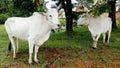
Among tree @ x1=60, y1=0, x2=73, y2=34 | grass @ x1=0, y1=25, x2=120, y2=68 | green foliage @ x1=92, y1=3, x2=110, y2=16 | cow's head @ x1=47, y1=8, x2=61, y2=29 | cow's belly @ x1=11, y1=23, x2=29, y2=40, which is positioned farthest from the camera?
tree @ x1=60, y1=0, x2=73, y2=34

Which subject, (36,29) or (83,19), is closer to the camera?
(36,29)

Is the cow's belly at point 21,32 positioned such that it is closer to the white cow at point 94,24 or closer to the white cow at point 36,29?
the white cow at point 36,29

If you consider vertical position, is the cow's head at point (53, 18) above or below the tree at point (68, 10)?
above

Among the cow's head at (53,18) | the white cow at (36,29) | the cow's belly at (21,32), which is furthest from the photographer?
the cow's belly at (21,32)

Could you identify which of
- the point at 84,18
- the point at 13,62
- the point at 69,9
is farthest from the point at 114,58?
the point at 69,9

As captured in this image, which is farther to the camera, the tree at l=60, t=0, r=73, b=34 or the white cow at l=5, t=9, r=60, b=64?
the tree at l=60, t=0, r=73, b=34

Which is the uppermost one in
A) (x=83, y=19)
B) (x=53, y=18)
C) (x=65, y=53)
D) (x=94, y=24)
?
(x=53, y=18)

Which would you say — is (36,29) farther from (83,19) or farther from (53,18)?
(83,19)

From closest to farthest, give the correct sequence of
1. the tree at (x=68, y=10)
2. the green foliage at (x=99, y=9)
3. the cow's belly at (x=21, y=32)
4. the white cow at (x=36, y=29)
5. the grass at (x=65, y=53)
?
the white cow at (x=36, y=29) → the cow's belly at (x=21, y=32) → the grass at (x=65, y=53) → the green foliage at (x=99, y=9) → the tree at (x=68, y=10)

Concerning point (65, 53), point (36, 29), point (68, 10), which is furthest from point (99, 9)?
point (36, 29)

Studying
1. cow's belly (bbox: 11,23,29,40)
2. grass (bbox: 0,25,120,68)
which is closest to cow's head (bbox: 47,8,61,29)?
cow's belly (bbox: 11,23,29,40)

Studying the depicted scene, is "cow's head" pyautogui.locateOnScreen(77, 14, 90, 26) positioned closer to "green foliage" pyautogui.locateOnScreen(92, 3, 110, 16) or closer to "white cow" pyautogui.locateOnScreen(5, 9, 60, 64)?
"green foliage" pyautogui.locateOnScreen(92, 3, 110, 16)

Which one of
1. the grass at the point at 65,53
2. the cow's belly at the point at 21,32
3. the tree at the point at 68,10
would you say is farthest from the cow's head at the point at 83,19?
the cow's belly at the point at 21,32

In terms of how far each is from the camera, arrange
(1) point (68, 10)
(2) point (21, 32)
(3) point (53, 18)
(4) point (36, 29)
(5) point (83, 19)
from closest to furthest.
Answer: (3) point (53, 18) < (4) point (36, 29) < (2) point (21, 32) < (5) point (83, 19) < (1) point (68, 10)
